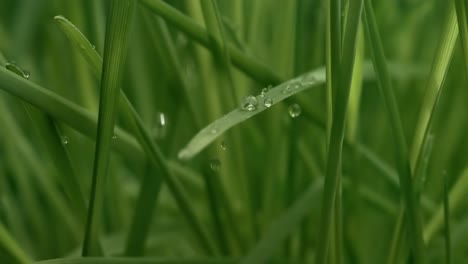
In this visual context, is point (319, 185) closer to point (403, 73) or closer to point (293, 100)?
point (293, 100)

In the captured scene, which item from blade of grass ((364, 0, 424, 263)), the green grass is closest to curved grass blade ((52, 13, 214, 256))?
the green grass

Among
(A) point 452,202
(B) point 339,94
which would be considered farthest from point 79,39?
(A) point 452,202

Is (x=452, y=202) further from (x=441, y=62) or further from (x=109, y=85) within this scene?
(x=109, y=85)

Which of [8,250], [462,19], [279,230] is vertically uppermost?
[462,19]

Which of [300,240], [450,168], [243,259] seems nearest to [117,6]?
[243,259]

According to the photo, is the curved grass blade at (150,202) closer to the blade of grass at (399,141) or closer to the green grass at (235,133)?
the green grass at (235,133)
